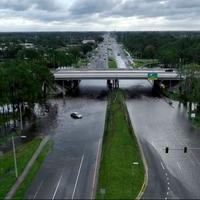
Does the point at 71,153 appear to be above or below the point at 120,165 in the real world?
below

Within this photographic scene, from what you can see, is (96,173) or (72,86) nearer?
(96,173)

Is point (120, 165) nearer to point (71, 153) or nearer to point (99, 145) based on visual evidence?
point (71, 153)

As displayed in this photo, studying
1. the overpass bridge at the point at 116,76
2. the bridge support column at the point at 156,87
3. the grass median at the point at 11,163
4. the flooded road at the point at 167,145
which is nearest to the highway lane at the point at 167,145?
the flooded road at the point at 167,145

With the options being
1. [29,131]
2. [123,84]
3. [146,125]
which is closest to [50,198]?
[29,131]

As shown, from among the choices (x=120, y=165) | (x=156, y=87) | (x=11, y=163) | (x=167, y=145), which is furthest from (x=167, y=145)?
(x=156, y=87)

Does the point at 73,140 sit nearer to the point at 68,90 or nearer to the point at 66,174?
the point at 66,174

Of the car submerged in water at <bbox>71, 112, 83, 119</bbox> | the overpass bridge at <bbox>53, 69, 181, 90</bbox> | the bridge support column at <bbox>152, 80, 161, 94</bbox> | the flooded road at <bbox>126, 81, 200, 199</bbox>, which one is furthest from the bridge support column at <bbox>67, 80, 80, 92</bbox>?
the car submerged in water at <bbox>71, 112, 83, 119</bbox>

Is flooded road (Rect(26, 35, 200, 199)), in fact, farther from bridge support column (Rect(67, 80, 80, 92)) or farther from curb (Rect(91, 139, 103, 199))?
bridge support column (Rect(67, 80, 80, 92))
